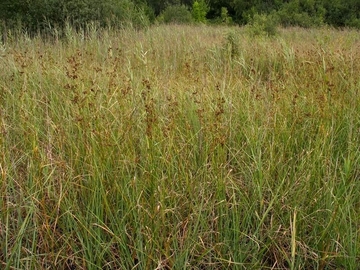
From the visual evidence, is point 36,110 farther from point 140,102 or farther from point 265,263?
point 265,263

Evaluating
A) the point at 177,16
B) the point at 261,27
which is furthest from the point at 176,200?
the point at 177,16

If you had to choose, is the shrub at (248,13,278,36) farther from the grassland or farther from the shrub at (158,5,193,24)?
the grassland

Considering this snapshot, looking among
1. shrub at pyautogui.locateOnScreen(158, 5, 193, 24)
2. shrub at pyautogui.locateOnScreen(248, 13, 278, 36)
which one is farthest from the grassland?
shrub at pyautogui.locateOnScreen(158, 5, 193, 24)

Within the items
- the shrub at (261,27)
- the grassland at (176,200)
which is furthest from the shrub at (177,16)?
the grassland at (176,200)

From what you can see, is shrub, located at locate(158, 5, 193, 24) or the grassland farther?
shrub, located at locate(158, 5, 193, 24)

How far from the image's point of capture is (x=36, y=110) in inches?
101

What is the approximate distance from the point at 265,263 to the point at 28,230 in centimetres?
104

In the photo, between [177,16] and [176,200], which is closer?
[176,200]

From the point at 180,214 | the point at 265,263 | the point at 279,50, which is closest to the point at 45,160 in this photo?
the point at 180,214

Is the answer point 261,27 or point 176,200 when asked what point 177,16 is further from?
point 176,200

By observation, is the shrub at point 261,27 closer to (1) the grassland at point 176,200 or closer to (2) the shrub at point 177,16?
(2) the shrub at point 177,16

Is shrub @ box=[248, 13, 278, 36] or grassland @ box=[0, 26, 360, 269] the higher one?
shrub @ box=[248, 13, 278, 36]

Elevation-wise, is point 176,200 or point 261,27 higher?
point 261,27

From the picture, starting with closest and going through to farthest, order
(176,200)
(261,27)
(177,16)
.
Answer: (176,200), (261,27), (177,16)
